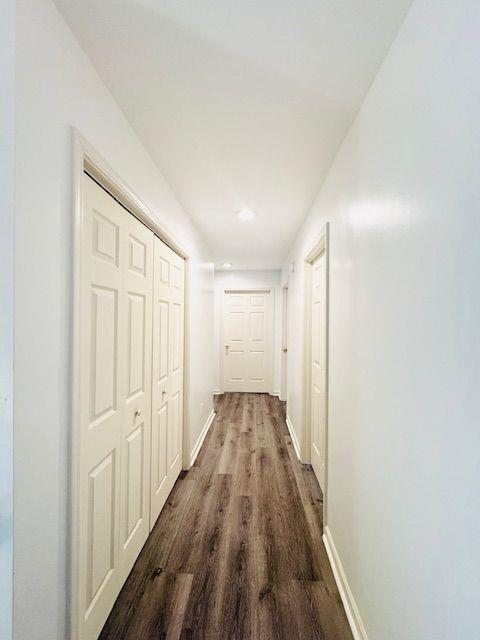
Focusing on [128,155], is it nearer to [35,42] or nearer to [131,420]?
[35,42]

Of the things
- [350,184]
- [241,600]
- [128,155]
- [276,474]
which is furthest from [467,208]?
[276,474]

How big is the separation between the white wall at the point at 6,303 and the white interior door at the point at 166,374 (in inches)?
44.7

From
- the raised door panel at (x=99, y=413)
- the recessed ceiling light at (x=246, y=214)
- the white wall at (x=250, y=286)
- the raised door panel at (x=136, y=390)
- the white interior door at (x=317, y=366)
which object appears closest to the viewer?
the raised door panel at (x=99, y=413)

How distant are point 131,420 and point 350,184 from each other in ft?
5.49

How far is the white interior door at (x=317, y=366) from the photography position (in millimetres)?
2391

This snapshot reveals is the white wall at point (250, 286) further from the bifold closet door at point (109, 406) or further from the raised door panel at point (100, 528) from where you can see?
the raised door panel at point (100, 528)

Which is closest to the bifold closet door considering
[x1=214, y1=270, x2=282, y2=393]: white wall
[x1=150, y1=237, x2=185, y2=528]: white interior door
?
[x1=150, y1=237, x2=185, y2=528]: white interior door

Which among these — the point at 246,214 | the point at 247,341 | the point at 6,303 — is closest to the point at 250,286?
the point at 247,341

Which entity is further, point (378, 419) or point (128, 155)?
point (128, 155)

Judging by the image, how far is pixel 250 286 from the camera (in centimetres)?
550

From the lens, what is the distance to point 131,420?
157cm

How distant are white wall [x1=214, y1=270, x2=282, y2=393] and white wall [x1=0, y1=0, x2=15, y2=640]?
4.75m

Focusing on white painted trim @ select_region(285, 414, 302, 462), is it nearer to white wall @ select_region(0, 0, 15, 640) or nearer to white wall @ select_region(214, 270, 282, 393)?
white wall @ select_region(214, 270, 282, 393)

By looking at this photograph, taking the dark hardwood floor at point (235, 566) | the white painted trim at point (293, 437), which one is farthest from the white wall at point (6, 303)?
the white painted trim at point (293, 437)
